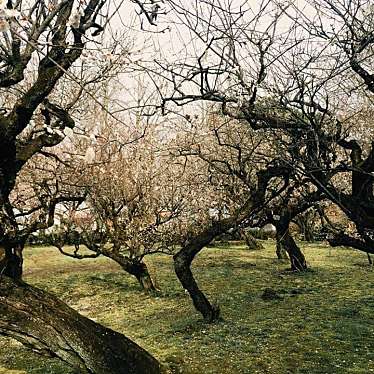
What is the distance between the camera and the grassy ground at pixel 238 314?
610 cm

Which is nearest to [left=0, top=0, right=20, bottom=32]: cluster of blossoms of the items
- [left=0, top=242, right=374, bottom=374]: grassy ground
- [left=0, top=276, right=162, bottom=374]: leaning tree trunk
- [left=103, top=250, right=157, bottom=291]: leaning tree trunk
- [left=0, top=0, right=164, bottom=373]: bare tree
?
[left=0, top=0, right=164, bottom=373]: bare tree

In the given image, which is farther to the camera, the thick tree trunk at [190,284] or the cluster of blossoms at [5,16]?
the thick tree trunk at [190,284]

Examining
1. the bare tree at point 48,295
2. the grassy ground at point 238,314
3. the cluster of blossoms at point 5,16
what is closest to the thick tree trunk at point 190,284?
the grassy ground at point 238,314

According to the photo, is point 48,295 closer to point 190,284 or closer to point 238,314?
point 190,284

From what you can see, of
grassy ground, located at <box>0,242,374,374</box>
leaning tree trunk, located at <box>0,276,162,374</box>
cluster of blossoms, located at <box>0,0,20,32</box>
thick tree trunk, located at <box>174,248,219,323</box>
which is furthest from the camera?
thick tree trunk, located at <box>174,248,219,323</box>

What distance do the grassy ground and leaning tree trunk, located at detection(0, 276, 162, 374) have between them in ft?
4.88

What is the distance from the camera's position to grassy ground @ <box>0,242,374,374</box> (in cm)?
610

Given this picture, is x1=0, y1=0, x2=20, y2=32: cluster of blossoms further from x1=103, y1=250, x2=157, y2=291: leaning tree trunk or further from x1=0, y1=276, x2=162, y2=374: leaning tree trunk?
x1=103, y1=250, x2=157, y2=291: leaning tree trunk

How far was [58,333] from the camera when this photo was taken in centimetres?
422

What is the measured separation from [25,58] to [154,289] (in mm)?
7068

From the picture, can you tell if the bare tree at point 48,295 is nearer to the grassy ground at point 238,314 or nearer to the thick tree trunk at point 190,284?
the grassy ground at point 238,314

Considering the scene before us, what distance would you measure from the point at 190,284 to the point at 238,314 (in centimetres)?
137

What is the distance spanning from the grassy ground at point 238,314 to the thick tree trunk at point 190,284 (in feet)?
0.69

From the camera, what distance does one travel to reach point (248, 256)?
1611 cm
